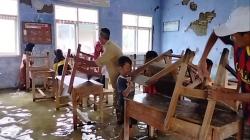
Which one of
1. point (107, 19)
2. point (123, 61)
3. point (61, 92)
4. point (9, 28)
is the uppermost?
point (107, 19)

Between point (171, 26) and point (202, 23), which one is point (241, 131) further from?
point (171, 26)

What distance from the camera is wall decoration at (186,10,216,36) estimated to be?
330 inches

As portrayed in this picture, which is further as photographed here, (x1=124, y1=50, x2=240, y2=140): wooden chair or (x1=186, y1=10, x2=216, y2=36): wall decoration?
(x1=186, y1=10, x2=216, y2=36): wall decoration

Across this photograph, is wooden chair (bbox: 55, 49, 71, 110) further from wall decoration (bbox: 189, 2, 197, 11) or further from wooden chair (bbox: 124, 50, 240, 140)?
wall decoration (bbox: 189, 2, 197, 11)

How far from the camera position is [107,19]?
27.1 ft

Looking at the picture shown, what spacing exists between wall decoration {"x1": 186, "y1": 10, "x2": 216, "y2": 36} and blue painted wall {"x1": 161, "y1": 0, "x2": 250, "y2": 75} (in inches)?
4.6

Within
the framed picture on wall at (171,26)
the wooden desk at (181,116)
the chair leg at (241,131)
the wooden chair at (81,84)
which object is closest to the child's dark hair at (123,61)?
the wooden chair at (81,84)

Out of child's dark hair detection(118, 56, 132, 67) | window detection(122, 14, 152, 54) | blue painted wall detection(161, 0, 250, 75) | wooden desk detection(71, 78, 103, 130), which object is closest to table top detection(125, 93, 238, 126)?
child's dark hair detection(118, 56, 132, 67)

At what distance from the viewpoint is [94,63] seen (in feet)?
11.8

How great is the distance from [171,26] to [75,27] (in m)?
4.15

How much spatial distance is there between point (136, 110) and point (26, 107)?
3.24 meters

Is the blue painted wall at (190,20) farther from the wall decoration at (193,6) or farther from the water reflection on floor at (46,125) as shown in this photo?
the water reflection on floor at (46,125)

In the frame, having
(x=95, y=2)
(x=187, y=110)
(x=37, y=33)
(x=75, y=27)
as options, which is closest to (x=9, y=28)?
(x=37, y=33)

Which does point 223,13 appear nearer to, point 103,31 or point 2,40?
point 103,31
